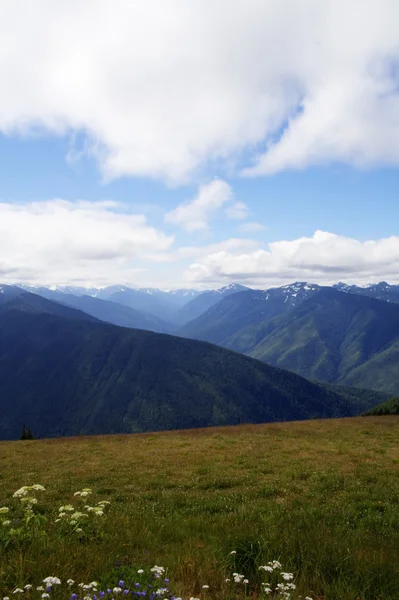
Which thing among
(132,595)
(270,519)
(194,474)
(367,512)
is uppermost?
(132,595)

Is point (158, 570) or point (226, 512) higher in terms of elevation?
point (158, 570)

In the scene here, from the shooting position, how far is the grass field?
602 centimetres

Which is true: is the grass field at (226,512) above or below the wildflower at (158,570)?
below

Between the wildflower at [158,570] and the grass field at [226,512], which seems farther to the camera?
the grass field at [226,512]

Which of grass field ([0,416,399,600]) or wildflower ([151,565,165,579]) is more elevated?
wildflower ([151,565,165,579])

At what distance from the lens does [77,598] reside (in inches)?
199

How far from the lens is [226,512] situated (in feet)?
41.1

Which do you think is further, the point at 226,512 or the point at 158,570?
the point at 226,512

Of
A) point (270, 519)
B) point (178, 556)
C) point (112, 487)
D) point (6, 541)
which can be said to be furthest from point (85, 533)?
point (112, 487)

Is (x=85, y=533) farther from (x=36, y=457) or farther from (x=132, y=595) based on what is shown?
(x=36, y=457)

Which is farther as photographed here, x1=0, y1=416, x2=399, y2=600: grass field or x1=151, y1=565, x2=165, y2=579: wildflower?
x1=0, y1=416, x2=399, y2=600: grass field

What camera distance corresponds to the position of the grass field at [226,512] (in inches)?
237

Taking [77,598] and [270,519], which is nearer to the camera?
[77,598]

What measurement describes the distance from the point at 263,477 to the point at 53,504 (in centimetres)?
975
